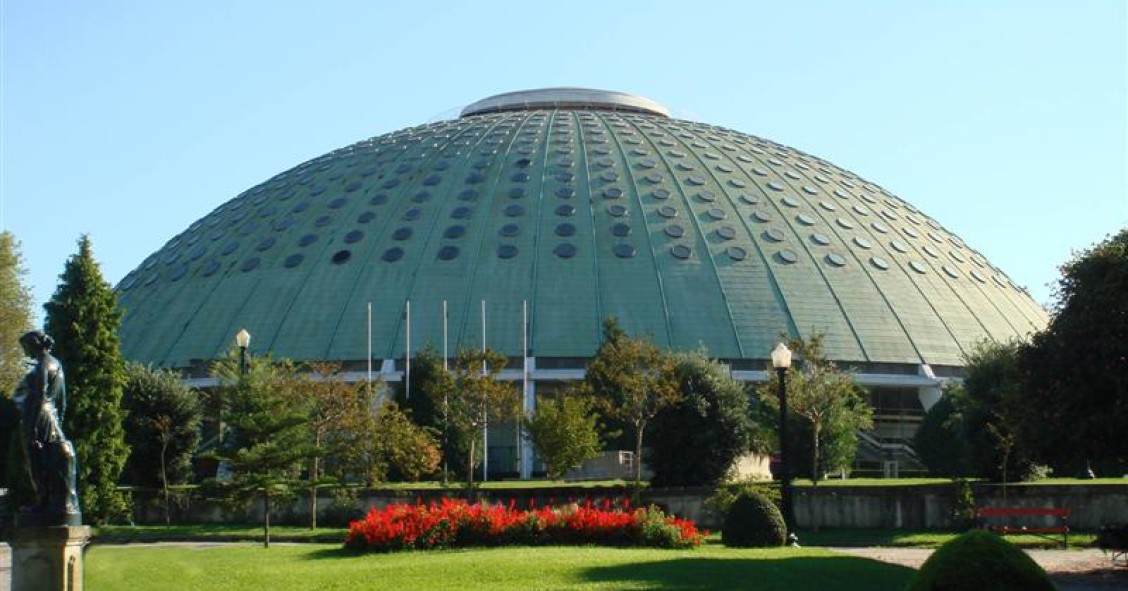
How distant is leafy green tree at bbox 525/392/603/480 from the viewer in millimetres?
43094

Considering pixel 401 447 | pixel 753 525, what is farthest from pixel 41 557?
pixel 401 447

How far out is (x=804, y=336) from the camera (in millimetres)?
A: 59188

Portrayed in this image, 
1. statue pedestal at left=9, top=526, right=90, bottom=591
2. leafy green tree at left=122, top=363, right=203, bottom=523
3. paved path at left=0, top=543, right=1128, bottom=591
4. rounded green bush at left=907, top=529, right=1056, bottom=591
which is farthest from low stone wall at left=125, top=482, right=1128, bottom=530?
rounded green bush at left=907, top=529, right=1056, bottom=591

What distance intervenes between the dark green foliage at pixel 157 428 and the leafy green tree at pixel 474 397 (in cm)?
1001

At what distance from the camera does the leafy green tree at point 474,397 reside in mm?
42594

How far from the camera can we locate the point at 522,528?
87.4 ft

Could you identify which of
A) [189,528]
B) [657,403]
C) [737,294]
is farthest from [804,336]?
[189,528]

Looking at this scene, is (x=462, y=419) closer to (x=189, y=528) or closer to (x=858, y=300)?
(x=189, y=528)

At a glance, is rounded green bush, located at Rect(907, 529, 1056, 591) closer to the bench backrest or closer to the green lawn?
the green lawn

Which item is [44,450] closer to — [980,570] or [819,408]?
[980,570]

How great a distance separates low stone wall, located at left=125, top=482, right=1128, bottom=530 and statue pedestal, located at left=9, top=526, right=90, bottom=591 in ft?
63.5

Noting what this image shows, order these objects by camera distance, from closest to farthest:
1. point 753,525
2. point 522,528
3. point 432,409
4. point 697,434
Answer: point 522,528
point 753,525
point 697,434
point 432,409

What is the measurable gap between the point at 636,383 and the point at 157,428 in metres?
17.6

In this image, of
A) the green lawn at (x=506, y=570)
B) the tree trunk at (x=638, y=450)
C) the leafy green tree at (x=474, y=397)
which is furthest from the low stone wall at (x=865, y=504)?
the green lawn at (x=506, y=570)
